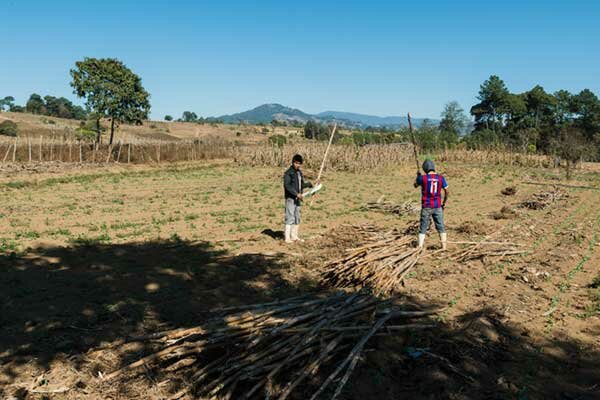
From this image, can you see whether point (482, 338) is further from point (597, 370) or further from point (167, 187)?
point (167, 187)

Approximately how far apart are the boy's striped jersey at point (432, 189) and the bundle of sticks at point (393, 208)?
182 inches

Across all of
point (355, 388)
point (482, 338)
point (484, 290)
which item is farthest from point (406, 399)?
point (484, 290)

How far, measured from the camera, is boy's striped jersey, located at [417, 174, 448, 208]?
27.5ft

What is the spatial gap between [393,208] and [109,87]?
24.3 meters

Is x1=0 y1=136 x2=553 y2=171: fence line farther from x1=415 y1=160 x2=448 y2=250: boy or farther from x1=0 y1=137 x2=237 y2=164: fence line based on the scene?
x1=415 y1=160 x2=448 y2=250: boy

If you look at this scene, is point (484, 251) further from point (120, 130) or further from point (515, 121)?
point (515, 121)

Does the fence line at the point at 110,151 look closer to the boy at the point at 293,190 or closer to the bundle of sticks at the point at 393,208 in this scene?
the bundle of sticks at the point at 393,208

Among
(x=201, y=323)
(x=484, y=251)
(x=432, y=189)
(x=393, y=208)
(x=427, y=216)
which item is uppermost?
(x=432, y=189)

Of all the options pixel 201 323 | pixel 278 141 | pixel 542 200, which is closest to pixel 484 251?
pixel 201 323

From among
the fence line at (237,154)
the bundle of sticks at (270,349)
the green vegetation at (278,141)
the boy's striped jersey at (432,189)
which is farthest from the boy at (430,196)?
the green vegetation at (278,141)

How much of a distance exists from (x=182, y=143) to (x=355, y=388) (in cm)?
3401

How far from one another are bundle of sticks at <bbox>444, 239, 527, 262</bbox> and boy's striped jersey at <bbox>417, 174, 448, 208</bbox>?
961 millimetres

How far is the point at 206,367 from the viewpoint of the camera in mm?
4109

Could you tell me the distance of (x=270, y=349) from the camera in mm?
4082
